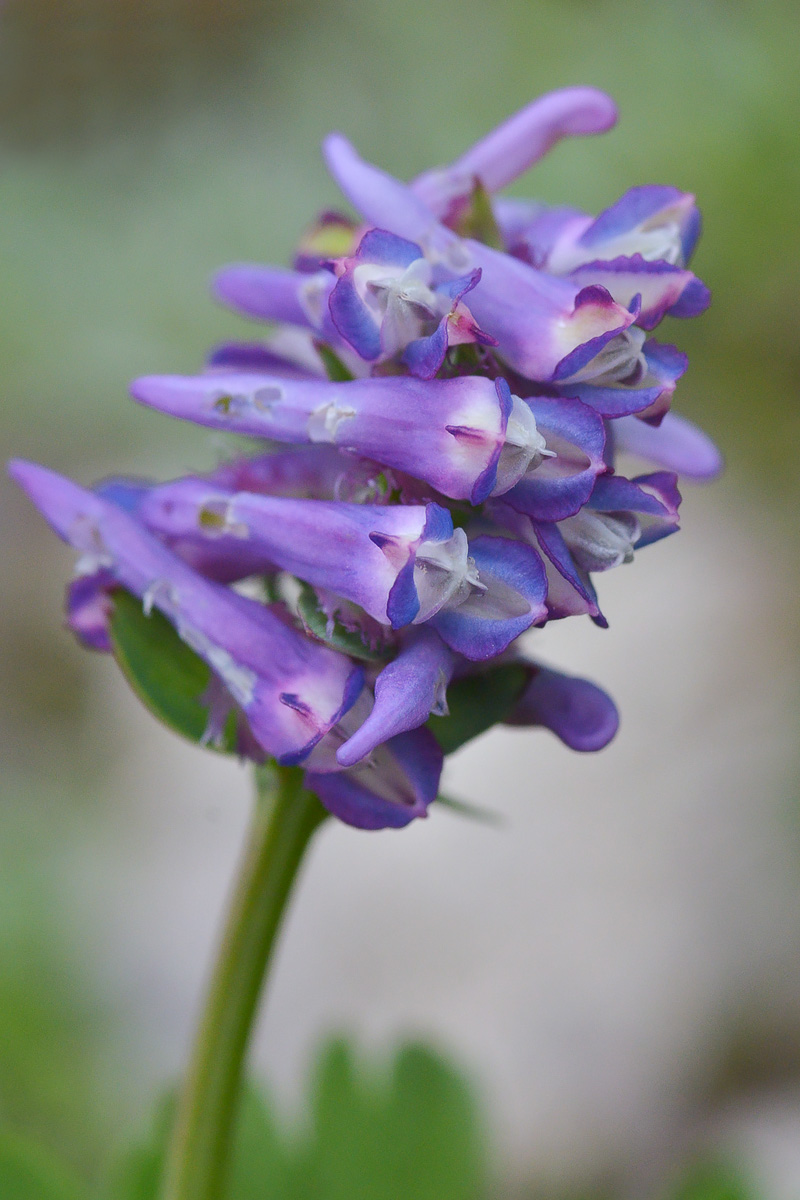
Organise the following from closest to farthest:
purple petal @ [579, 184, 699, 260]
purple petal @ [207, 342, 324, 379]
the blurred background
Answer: purple petal @ [579, 184, 699, 260] < purple petal @ [207, 342, 324, 379] < the blurred background

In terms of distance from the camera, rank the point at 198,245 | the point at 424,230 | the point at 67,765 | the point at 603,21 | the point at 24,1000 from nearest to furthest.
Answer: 1. the point at 424,230
2. the point at 24,1000
3. the point at 67,765
4. the point at 603,21
5. the point at 198,245

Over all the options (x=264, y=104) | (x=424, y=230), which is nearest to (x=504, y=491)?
(x=424, y=230)

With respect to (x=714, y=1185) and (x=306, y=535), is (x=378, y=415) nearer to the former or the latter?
(x=306, y=535)

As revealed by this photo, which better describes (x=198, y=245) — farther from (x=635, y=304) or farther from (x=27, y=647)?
(x=635, y=304)

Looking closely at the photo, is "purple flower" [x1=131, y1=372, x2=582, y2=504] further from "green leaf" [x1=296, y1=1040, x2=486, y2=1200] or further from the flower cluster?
"green leaf" [x1=296, y1=1040, x2=486, y2=1200]

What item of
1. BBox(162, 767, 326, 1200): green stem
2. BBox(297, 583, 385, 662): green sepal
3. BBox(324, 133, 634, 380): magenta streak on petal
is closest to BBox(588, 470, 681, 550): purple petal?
BBox(324, 133, 634, 380): magenta streak on petal

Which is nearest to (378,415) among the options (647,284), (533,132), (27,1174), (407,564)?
(407,564)
